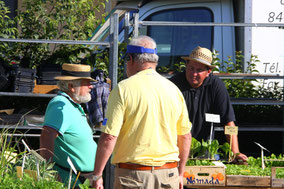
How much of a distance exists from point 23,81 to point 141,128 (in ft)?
10.3

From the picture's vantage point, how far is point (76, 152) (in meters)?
3.87

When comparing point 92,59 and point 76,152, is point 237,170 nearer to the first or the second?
point 76,152

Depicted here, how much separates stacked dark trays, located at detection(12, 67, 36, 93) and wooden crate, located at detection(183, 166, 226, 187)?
2.67 m

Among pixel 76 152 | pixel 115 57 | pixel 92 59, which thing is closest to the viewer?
pixel 76 152

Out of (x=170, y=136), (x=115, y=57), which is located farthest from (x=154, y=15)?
(x=170, y=136)

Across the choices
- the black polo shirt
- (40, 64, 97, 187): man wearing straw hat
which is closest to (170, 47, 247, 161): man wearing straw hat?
the black polo shirt

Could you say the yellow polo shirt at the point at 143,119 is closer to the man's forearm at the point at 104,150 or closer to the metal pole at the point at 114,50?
the man's forearm at the point at 104,150

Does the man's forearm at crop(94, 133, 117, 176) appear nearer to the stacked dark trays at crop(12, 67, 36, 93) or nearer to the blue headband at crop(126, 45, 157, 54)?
the blue headband at crop(126, 45, 157, 54)

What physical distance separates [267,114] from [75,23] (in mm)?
3129

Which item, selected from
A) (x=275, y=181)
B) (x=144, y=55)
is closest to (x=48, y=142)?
(x=144, y=55)

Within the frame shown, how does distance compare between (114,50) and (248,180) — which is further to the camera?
(114,50)

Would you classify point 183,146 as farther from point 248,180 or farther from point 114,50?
point 114,50

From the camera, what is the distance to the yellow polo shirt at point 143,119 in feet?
10.7

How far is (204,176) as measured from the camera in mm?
4172
